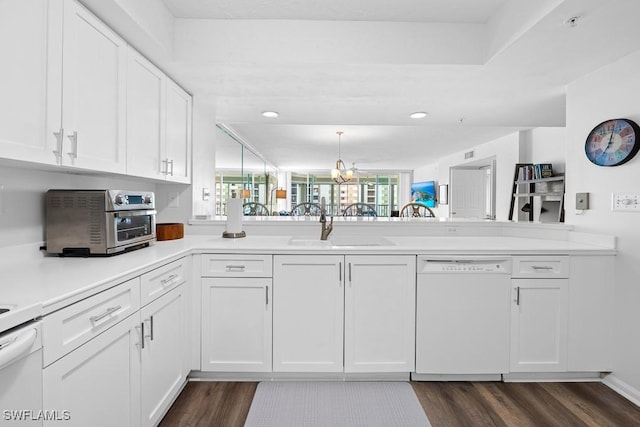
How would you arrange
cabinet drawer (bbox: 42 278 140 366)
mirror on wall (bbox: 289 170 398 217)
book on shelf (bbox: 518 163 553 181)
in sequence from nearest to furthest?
cabinet drawer (bbox: 42 278 140 366), book on shelf (bbox: 518 163 553 181), mirror on wall (bbox: 289 170 398 217)

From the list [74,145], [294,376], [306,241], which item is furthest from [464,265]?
[74,145]

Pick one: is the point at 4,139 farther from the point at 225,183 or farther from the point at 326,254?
the point at 225,183

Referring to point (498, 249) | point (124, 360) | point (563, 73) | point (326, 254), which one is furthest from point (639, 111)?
point (124, 360)

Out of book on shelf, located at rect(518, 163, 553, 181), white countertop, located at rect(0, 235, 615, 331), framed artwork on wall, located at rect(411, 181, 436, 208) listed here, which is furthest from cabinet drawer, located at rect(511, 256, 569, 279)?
framed artwork on wall, located at rect(411, 181, 436, 208)

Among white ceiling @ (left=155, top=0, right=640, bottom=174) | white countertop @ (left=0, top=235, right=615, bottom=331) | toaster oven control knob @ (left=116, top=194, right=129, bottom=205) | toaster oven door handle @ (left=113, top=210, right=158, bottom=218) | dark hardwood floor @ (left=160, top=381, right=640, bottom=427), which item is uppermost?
white ceiling @ (left=155, top=0, right=640, bottom=174)

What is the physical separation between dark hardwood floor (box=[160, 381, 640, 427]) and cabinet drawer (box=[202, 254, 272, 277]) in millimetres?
708

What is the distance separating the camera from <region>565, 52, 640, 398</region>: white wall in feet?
6.24

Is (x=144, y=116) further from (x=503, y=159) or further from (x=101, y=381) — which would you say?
(x=503, y=159)

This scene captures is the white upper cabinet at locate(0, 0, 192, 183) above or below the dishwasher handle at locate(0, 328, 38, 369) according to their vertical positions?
above

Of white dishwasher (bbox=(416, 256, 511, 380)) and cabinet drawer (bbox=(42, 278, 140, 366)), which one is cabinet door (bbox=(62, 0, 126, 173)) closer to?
cabinet drawer (bbox=(42, 278, 140, 366))

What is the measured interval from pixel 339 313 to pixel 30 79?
183cm

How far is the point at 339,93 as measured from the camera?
8.09 feet

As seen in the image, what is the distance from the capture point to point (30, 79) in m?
1.16

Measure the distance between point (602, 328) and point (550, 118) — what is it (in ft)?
7.02
